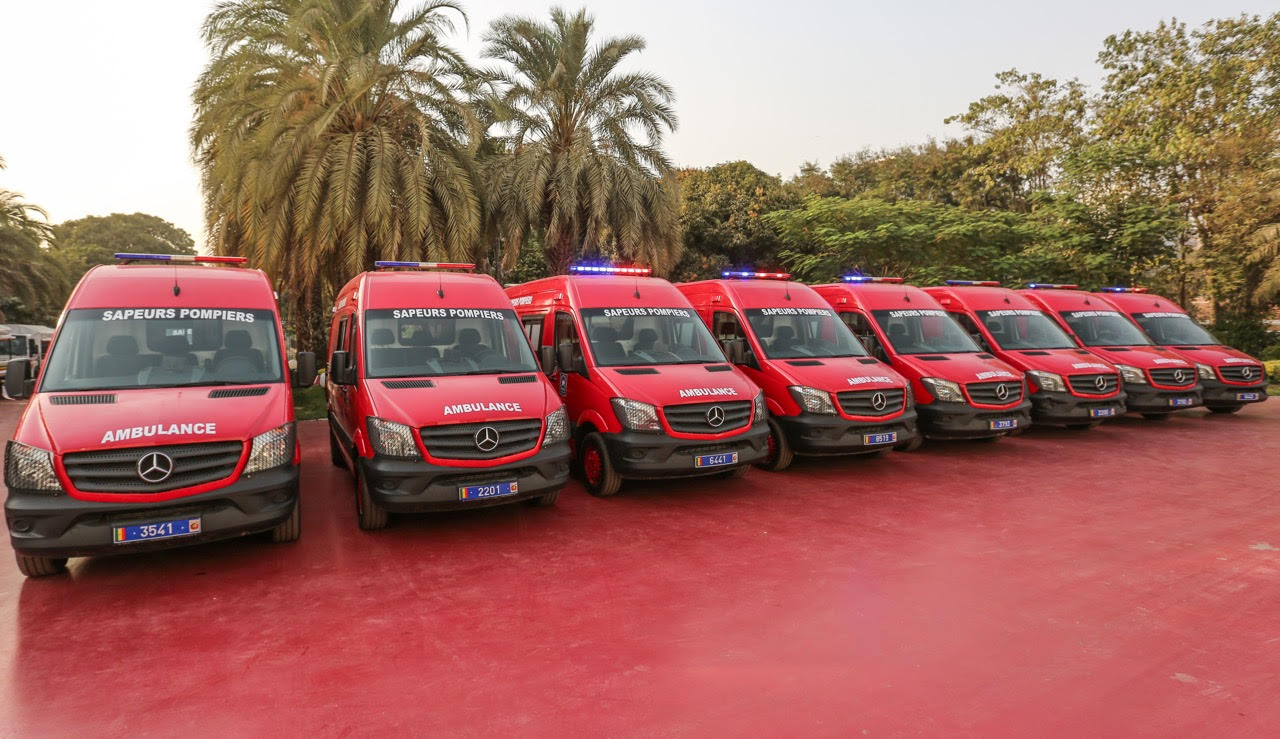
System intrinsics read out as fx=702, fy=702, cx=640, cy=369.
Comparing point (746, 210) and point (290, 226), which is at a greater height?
point (746, 210)

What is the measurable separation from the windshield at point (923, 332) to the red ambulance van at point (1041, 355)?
0.98 metres

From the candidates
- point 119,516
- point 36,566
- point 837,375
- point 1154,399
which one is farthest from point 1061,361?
point 36,566

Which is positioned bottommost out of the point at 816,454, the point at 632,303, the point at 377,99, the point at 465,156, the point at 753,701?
the point at 753,701

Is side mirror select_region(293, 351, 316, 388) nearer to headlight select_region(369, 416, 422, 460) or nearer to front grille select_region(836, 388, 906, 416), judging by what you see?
headlight select_region(369, 416, 422, 460)

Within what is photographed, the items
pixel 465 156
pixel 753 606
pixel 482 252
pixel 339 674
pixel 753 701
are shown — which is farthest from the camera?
pixel 482 252

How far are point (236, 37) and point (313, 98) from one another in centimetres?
184

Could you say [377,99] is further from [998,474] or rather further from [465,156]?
[998,474]

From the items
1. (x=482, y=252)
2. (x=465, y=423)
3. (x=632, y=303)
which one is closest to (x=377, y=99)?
(x=482, y=252)

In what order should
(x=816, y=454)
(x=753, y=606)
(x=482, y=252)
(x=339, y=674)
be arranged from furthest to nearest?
(x=482, y=252) → (x=816, y=454) → (x=753, y=606) → (x=339, y=674)

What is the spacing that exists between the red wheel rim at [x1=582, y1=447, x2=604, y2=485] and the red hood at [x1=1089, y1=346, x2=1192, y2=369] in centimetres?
894

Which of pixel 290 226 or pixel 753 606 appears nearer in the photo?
pixel 753 606

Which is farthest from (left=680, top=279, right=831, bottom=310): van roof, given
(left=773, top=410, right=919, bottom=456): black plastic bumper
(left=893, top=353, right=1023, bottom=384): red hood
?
(left=773, top=410, right=919, bottom=456): black plastic bumper

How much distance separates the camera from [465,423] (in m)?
5.81

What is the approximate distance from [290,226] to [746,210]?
17772 millimetres
